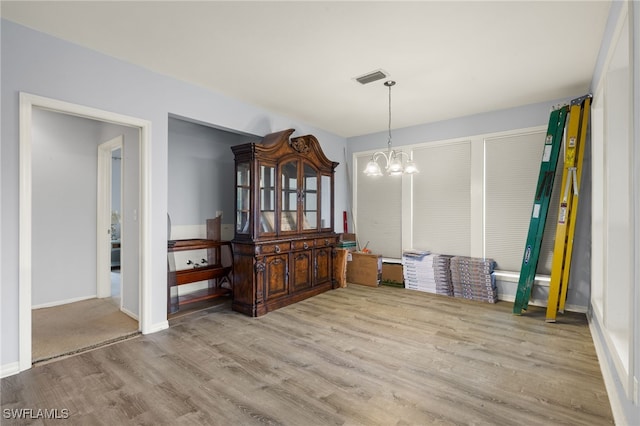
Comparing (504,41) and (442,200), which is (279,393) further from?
(442,200)

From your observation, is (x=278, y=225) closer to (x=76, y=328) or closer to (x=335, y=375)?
(x=335, y=375)

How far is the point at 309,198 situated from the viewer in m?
4.76

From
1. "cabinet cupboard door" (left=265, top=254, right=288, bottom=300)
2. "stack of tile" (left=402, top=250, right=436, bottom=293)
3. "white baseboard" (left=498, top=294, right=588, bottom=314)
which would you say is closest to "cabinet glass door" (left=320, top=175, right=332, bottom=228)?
"cabinet cupboard door" (left=265, top=254, right=288, bottom=300)

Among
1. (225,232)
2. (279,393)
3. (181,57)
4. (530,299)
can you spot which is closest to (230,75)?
(181,57)

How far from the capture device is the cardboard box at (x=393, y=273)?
5.29 meters

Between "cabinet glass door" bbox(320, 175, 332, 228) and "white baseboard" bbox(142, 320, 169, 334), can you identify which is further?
"cabinet glass door" bbox(320, 175, 332, 228)

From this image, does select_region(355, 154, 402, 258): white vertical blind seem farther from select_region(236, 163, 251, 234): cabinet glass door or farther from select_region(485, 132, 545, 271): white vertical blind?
select_region(236, 163, 251, 234): cabinet glass door

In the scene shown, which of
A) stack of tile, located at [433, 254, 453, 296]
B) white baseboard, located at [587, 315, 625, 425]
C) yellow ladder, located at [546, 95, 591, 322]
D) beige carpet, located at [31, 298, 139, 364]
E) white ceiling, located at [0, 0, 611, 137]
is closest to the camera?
white baseboard, located at [587, 315, 625, 425]

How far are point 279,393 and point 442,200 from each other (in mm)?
3950

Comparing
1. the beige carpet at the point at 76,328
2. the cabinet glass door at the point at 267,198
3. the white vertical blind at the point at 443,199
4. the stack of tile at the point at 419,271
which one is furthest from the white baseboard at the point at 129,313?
the white vertical blind at the point at 443,199

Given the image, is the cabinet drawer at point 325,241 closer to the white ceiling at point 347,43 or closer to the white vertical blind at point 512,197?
the white ceiling at point 347,43

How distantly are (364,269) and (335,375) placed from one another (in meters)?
3.08

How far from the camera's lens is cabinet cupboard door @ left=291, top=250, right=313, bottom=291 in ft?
14.5

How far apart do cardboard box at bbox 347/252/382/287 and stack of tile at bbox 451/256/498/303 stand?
1186mm
